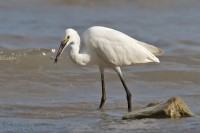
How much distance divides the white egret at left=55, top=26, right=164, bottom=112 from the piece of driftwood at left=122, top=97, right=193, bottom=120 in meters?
1.27

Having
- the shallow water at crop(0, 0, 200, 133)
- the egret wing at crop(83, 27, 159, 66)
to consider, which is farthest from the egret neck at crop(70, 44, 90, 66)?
the shallow water at crop(0, 0, 200, 133)

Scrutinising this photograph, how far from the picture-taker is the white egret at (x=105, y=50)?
9.14 metres

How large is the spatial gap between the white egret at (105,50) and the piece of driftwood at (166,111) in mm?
1273

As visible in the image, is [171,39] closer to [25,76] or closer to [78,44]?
[25,76]

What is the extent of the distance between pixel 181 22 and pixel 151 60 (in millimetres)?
8607

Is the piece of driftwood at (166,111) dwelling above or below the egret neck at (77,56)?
below

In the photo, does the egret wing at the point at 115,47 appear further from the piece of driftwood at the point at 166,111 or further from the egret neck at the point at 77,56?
the piece of driftwood at the point at 166,111

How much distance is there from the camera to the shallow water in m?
8.05

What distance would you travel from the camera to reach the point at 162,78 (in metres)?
11.5

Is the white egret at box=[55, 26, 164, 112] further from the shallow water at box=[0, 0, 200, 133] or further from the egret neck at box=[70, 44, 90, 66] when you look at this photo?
the shallow water at box=[0, 0, 200, 133]

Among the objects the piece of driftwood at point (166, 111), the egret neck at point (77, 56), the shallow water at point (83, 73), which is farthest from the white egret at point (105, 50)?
the piece of driftwood at point (166, 111)

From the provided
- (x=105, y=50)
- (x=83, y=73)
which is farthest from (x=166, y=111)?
(x=83, y=73)

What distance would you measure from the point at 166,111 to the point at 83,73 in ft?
13.6

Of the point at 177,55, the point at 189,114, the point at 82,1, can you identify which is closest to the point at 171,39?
the point at 177,55
